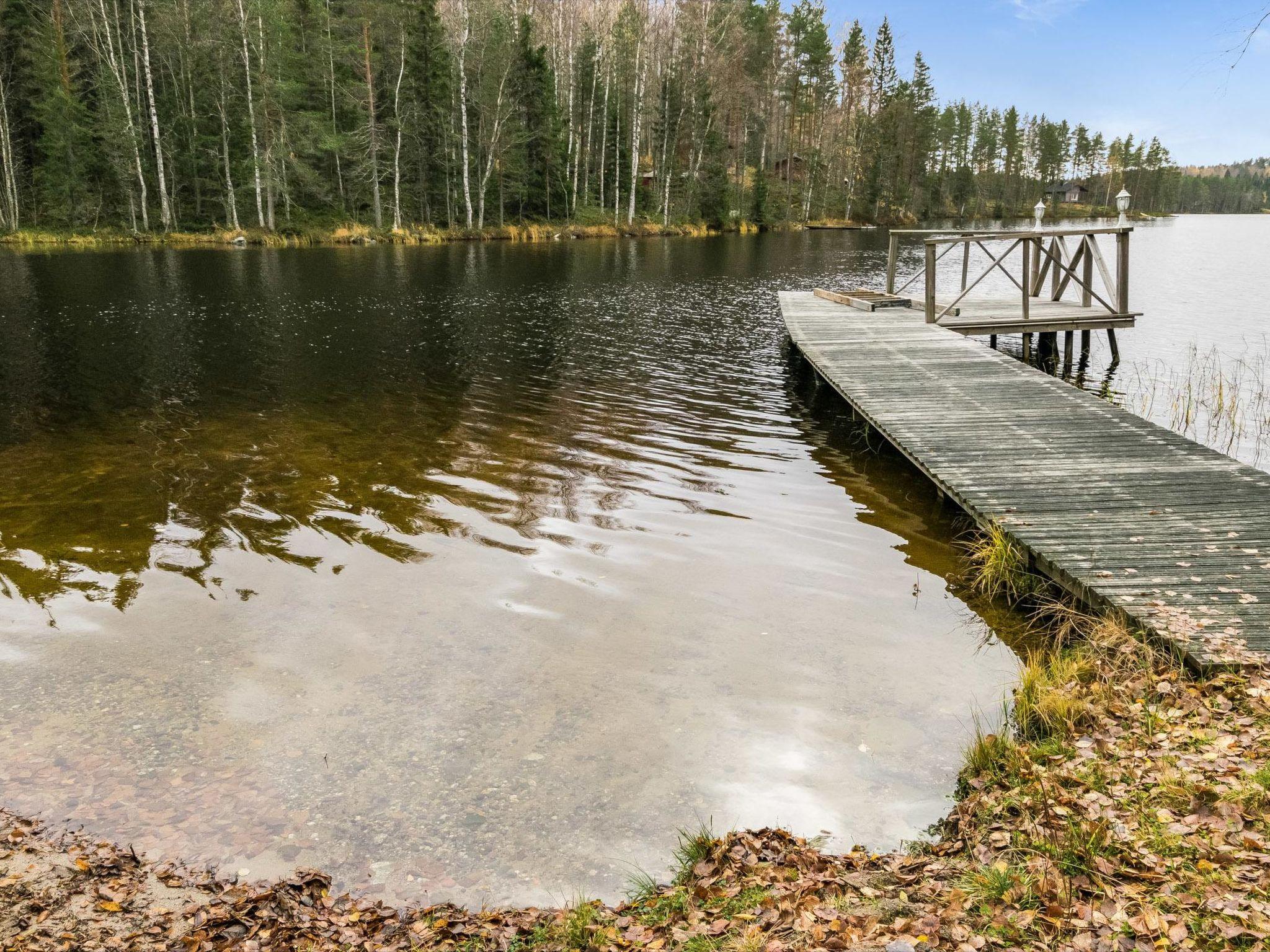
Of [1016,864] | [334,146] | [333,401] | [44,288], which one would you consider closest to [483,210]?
[334,146]

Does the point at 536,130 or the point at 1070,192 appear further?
the point at 1070,192

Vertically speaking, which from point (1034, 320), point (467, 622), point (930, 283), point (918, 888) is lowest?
point (467, 622)

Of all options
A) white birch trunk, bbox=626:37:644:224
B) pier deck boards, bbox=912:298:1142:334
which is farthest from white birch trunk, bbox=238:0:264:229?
pier deck boards, bbox=912:298:1142:334

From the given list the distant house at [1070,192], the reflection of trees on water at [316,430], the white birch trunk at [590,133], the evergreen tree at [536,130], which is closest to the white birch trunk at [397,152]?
the evergreen tree at [536,130]

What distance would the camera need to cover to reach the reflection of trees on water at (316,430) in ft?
25.6

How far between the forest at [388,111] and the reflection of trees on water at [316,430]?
76.0 ft

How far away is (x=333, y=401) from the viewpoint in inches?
511

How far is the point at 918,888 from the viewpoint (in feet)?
11.0

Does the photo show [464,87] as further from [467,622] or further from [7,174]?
[467,622]

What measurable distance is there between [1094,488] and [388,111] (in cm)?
4739

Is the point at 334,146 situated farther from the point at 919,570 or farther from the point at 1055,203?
the point at 1055,203

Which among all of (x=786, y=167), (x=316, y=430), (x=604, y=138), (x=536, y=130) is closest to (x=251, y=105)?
(x=536, y=130)

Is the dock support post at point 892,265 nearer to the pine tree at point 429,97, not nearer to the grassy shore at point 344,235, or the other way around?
the grassy shore at point 344,235

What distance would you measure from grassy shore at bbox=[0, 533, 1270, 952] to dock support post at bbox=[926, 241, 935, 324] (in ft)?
38.4
